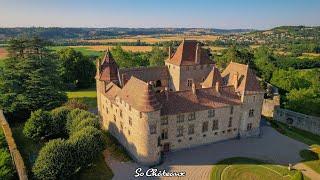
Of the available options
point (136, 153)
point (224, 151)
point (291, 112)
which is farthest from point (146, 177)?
point (291, 112)

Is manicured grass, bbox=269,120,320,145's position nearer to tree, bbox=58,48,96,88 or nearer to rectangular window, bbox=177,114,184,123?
rectangular window, bbox=177,114,184,123

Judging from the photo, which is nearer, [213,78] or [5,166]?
[5,166]

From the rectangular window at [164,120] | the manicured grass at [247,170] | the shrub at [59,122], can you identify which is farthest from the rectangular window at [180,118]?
the shrub at [59,122]

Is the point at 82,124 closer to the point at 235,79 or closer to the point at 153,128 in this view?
the point at 153,128

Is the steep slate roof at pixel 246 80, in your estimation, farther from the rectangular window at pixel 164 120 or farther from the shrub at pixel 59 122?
the shrub at pixel 59 122

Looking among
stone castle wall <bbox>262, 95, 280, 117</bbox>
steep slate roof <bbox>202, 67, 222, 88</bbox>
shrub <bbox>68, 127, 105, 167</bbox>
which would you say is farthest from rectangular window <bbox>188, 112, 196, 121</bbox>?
→ stone castle wall <bbox>262, 95, 280, 117</bbox>

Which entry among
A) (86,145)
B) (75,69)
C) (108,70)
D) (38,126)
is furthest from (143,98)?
(75,69)

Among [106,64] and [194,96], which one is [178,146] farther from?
[106,64]
